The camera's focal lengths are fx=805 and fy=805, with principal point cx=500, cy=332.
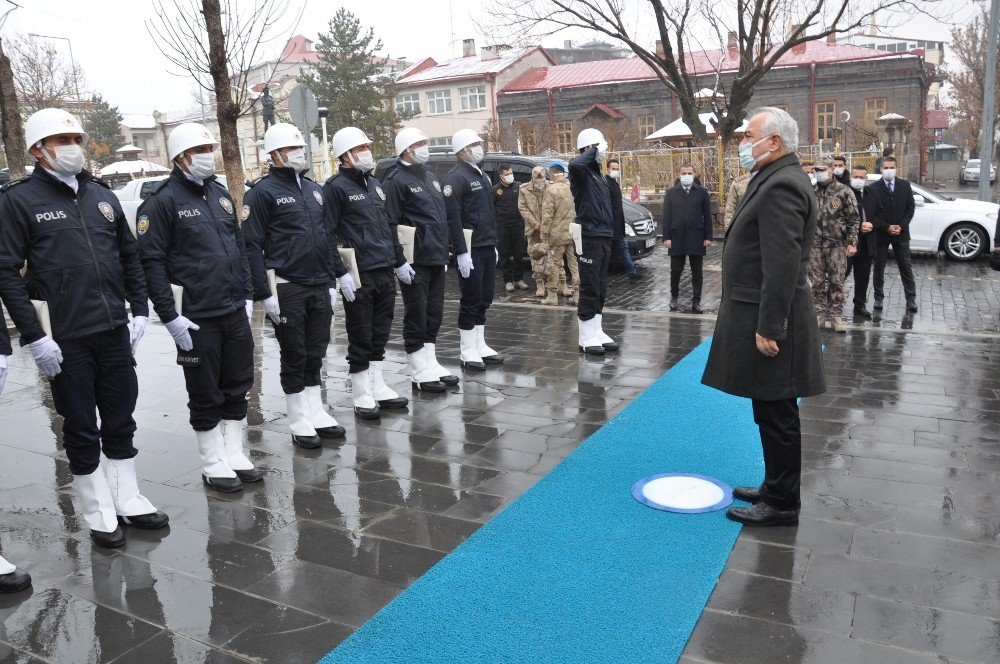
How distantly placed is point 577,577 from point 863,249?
7445 mm

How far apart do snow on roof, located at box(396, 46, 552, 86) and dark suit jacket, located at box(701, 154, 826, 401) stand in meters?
43.7

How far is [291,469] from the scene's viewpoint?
5.16 metres

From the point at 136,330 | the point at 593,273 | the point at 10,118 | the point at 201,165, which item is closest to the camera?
the point at 136,330

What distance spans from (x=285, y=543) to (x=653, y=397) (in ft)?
11.0

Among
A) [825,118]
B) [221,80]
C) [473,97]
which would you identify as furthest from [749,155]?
[473,97]

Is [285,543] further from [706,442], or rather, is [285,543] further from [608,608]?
[706,442]

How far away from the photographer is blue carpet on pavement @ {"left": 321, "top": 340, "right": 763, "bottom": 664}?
3070 millimetres

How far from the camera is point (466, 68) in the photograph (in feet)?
160

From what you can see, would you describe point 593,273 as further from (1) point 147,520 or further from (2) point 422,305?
(1) point 147,520

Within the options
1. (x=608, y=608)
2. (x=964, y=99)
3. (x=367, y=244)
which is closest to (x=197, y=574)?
(x=608, y=608)

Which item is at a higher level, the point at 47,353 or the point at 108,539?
the point at 47,353

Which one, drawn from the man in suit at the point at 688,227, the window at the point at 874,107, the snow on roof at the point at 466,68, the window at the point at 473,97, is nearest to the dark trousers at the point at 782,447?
the man in suit at the point at 688,227

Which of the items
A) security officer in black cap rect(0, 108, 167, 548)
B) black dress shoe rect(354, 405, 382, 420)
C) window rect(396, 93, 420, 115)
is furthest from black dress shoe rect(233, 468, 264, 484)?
window rect(396, 93, 420, 115)

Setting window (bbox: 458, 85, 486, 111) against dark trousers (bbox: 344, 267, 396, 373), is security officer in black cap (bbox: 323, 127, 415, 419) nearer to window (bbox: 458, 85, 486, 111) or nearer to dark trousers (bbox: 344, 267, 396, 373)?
dark trousers (bbox: 344, 267, 396, 373)
